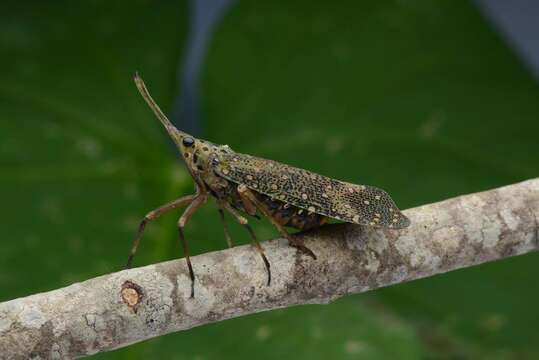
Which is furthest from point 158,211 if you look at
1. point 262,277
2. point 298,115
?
point 298,115

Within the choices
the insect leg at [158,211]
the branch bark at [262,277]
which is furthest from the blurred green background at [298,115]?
the branch bark at [262,277]

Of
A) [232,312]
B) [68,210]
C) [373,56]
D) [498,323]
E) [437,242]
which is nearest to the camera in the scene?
[232,312]

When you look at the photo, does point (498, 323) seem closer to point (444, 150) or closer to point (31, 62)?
point (444, 150)

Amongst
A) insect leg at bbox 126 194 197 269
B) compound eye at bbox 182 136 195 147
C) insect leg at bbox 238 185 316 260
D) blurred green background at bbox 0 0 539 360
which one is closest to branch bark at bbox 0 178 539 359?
insect leg at bbox 238 185 316 260

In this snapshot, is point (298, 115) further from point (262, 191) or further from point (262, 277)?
point (262, 277)

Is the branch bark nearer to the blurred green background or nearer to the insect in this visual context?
the insect

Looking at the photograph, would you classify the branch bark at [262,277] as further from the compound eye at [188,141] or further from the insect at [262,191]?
the compound eye at [188,141]

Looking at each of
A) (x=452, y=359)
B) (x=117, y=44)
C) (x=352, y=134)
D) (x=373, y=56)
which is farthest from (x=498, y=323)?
(x=117, y=44)
